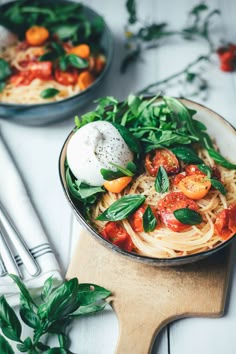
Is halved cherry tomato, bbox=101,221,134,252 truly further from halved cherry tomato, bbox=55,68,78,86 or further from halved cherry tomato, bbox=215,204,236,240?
halved cherry tomato, bbox=55,68,78,86

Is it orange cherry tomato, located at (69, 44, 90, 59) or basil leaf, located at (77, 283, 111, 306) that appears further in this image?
orange cherry tomato, located at (69, 44, 90, 59)

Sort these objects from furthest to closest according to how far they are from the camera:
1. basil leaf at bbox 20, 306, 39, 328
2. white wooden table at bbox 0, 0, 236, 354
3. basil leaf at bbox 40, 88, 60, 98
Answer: basil leaf at bbox 40, 88, 60, 98, white wooden table at bbox 0, 0, 236, 354, basil leaf at bbox 20, 306, 39, 328

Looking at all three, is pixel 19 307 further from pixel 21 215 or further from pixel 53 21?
pixel 53 21

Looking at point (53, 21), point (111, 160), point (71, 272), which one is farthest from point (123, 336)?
point (53, 21)

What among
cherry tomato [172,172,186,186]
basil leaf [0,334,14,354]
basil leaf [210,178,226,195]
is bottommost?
basil leaf [0,334,14,354]

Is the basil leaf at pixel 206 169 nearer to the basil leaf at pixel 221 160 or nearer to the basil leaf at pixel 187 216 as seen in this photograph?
the basil leaf at pixel 221 160

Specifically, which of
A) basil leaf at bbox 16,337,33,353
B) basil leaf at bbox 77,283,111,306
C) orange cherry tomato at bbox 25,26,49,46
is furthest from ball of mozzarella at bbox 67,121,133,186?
orange cherry tomato at bbox 25,26,49,46
